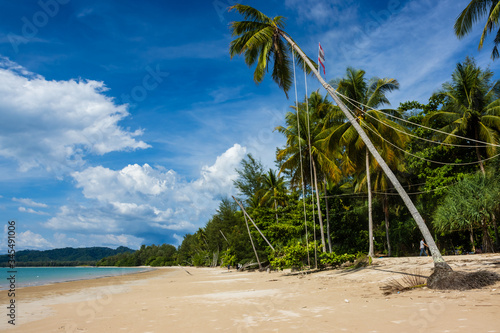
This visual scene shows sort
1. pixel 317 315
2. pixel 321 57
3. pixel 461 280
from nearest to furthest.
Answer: pixel 317 315 < pixel 461 280 < pixel 321 57

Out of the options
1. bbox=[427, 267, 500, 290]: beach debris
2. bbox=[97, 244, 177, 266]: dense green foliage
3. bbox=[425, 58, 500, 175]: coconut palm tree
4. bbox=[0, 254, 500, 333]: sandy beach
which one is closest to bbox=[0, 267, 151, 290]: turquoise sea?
bbox=[0, 254, 500, 333]: sandy beach

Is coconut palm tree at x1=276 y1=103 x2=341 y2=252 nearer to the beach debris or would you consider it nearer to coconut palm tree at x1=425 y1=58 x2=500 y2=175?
coconut palm tree at x1=425 y1=58 x2=500 y2=175

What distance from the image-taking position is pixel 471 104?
20656 millimetres

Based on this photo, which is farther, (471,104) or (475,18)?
(471,104)

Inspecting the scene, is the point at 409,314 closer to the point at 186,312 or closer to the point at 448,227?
A: the point at 186,312

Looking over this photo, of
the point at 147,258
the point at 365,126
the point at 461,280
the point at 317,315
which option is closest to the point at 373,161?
the point at 365,126

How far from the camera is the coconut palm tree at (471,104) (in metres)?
20.0

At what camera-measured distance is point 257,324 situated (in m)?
5.97

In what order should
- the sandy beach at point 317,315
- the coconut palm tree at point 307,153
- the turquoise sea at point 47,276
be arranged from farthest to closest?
1. the turquoise sea at point 47,276
2. the coconut palm tree at point 307,153
3. the sandy beach at point 317,315

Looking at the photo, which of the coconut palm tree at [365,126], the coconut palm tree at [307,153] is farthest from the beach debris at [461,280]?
the coconut palm tree at [307,153]

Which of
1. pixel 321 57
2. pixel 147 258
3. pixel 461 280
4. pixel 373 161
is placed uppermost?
pixel 321 57

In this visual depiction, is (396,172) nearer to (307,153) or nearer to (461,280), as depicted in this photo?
(307,153)

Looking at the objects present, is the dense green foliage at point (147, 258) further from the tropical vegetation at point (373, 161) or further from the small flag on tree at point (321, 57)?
the small flag on tree at point (321, 57)

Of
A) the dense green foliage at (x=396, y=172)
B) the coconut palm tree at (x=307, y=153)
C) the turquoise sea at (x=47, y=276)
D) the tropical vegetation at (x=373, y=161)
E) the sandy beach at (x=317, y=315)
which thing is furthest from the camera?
the turquoise sea at (x=47, y=276)
